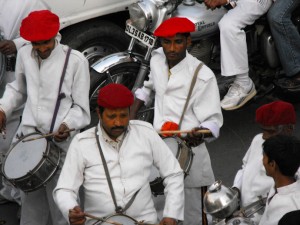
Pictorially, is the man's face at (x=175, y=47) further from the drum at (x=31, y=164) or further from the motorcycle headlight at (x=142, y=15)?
the motorcycle headlight at (x=142, y=15)

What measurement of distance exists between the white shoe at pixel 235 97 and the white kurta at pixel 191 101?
5.51 ft

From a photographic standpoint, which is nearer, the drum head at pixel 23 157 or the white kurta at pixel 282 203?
the white kurta at pixel 282 203

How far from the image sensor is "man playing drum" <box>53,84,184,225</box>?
559 centimetres

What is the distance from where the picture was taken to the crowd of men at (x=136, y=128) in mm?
5570

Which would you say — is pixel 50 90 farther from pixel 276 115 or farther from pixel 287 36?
pixel 287 36

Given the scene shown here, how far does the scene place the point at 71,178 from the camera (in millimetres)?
5578

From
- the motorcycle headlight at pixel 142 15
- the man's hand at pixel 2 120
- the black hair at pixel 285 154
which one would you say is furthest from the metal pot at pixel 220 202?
the motorcycle headlight at pixel 142 15

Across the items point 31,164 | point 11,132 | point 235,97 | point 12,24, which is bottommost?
Result: point 235,97

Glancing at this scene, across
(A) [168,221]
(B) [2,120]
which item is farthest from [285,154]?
(B) [2,120]

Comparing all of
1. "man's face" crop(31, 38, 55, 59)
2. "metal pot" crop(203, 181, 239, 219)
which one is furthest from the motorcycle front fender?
"metal pot" crop(203, 181, 239, 219)

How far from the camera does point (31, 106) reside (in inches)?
263

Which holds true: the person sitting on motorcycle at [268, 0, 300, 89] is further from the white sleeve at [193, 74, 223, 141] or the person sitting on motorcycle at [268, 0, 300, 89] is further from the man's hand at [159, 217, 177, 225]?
the man's hand at [159, 217, 177, 225]

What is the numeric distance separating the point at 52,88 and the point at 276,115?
170cm

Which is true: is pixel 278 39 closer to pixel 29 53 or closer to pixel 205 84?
pixel 205 84
